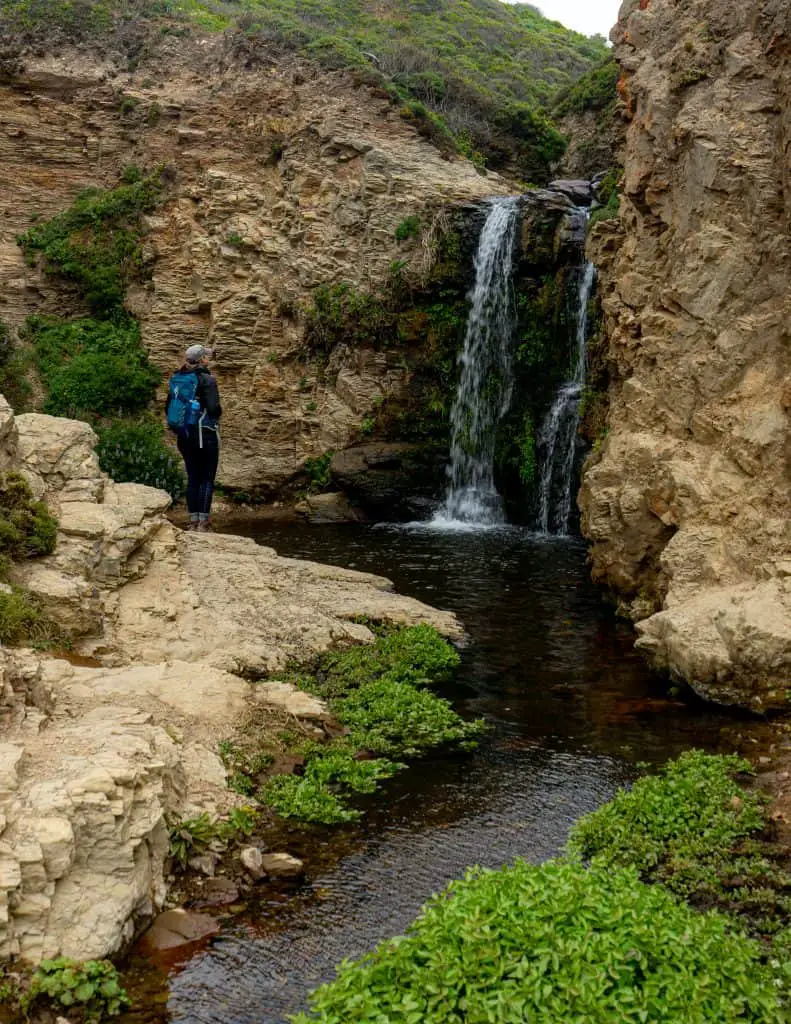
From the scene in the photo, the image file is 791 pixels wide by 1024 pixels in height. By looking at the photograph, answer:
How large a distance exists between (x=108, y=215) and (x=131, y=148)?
6.90 feet

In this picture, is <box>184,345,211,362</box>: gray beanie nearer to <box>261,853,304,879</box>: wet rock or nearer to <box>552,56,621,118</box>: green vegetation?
<box>261,853,304,879</box>: wet rock

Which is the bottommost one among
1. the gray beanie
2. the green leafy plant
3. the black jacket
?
the black jacket

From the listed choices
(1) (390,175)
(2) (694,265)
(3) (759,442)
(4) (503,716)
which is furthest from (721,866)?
(1) (390,175)

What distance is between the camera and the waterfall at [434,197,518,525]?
64.2 ft

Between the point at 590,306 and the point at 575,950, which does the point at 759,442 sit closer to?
the point at 575,950

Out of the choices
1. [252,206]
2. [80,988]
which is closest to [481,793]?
[80,988]

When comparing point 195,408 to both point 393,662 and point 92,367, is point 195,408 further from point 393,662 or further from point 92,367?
point 92,367

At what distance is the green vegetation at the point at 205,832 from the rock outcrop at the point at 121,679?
0.13 m

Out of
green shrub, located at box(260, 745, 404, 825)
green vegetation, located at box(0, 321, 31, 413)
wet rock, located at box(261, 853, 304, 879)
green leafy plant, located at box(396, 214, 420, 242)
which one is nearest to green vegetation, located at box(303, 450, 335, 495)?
green leafy plant, located at box(396, 214, 420, 242)

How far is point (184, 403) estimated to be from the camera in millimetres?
13031

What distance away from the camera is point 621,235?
13422 mm

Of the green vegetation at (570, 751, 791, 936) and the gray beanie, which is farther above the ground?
the gray beanie

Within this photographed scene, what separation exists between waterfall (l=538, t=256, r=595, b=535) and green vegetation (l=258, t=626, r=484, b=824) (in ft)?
26.3

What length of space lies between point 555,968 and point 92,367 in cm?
1906
